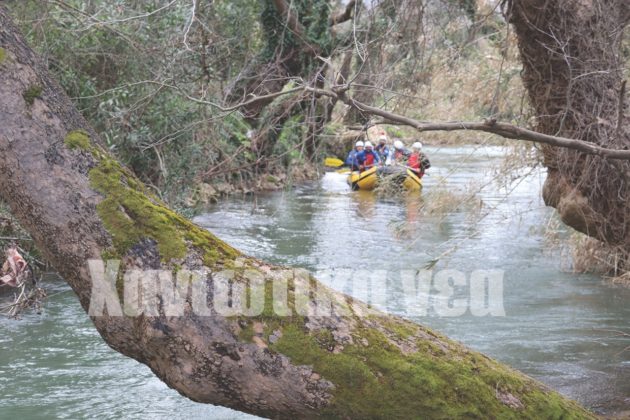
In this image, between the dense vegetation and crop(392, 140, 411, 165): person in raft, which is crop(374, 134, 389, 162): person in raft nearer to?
crop(392, 140, 411, 165): person in raft

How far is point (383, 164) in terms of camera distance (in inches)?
730

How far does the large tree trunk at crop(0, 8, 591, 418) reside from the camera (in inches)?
114

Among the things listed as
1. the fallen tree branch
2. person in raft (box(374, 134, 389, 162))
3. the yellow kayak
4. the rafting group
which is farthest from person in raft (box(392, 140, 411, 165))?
the fallen tree branch

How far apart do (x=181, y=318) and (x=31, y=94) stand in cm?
97

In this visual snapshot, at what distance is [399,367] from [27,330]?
17.1 ft

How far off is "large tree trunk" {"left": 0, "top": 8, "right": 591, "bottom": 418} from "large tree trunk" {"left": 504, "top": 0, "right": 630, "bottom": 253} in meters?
3.10

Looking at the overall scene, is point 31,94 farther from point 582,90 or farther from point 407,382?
point 582,90

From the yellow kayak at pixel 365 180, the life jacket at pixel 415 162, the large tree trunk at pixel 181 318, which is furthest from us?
the yellow kayak at pixel 365 180

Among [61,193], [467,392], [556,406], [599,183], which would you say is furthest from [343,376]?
[599,183]

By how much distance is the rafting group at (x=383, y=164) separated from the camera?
53.4 feet

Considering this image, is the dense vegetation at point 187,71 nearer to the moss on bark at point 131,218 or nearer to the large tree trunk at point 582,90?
the large tree trunk at point 582,90

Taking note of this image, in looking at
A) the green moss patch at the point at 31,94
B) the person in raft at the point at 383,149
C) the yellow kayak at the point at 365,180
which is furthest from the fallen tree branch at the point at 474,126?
the person in raft at the point at 383,149

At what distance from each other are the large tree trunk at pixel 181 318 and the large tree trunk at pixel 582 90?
3.10 m

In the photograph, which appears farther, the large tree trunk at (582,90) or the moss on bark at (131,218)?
the large tree trunk at (582,90)
